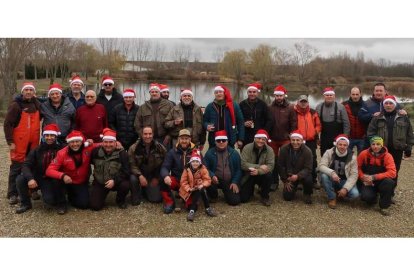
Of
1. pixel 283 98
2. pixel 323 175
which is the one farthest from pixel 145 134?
pixel 323 175

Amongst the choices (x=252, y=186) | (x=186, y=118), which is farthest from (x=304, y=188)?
(x=186, y=118)

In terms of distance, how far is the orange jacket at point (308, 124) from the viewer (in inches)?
245

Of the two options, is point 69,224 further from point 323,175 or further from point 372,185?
point 372,185

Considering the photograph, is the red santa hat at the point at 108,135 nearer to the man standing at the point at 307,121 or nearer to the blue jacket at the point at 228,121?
the blue jacket at the point at 228,121

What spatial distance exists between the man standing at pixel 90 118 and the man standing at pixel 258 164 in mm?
2403

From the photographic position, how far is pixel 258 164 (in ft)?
19.1

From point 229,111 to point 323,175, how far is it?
73.5 inches

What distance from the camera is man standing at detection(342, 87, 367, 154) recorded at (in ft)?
20.7

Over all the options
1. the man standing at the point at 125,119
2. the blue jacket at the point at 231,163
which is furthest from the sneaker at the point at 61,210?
the blue jacket at the point at 231,163

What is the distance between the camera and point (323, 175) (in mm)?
5836

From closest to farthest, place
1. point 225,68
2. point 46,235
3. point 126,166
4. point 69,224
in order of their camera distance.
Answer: point 46,235
point 69,224
point 126,166
point 225,68

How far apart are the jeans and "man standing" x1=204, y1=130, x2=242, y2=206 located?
1.37 m

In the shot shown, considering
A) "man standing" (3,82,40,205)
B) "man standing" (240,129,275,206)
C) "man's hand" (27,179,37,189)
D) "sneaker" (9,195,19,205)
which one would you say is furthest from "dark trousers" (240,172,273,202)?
"sneaker" (9,195,19,205)

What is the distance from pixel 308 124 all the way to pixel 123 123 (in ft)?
10.4
